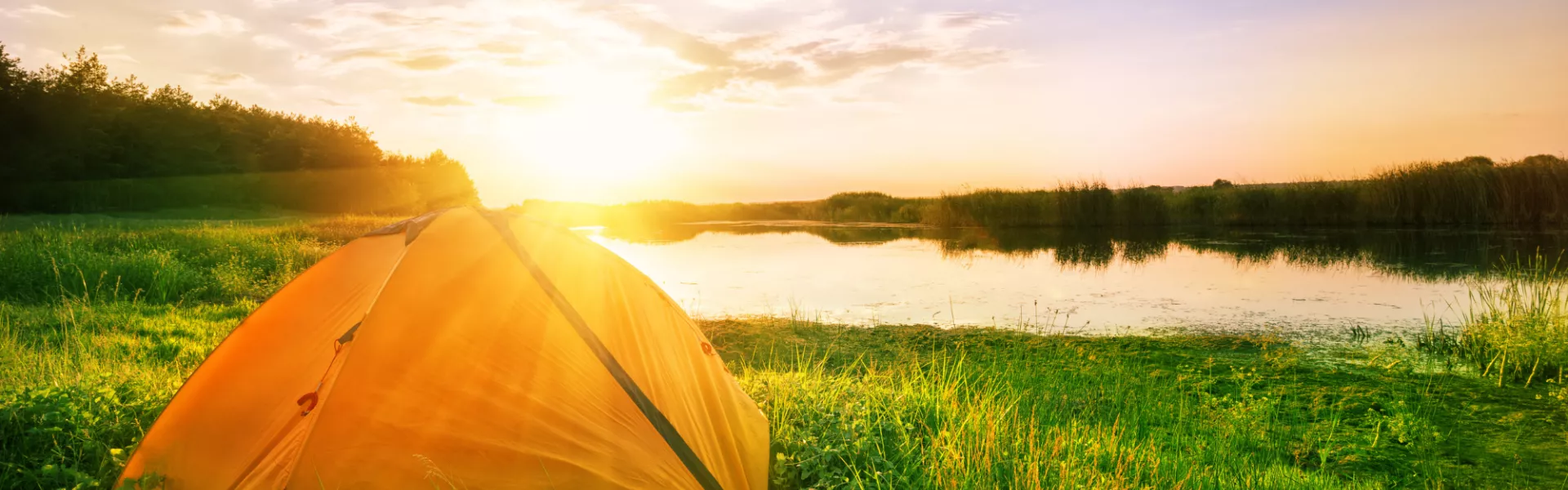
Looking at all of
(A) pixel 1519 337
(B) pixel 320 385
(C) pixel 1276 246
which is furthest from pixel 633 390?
(C) pixel 1276 246

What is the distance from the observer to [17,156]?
26719 mm

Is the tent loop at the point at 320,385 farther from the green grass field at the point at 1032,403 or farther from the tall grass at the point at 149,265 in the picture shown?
the tall grass at the point at 149,265

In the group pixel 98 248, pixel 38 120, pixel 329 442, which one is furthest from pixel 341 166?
pixel 329 442

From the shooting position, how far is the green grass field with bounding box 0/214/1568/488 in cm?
398

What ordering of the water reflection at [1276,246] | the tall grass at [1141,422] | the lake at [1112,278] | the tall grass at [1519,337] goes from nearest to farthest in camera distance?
1. the tall grass at [1141,422]
2. the tall grass at [1519,337]
3. the lake at [1112,278]
4. the water reflection at [1276,246]

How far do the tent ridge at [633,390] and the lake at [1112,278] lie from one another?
689cm

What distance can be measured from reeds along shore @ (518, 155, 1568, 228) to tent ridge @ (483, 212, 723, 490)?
767 inches

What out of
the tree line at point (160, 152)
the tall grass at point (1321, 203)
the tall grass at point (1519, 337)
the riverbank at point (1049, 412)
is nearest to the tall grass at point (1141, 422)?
the riverbank at point (1049, 412)

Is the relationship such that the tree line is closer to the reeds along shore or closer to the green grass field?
the reeds along shore

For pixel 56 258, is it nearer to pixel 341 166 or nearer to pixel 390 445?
pixel 390 445

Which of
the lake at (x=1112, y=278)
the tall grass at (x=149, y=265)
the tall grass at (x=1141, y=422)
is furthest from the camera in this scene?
the lake at (x=1112, y=278)

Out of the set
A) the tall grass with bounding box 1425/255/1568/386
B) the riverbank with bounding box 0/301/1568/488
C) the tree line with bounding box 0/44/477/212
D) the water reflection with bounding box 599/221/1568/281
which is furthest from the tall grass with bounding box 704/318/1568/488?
the tree line with bounding box 0/44/477/212

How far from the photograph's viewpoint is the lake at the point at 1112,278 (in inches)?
412

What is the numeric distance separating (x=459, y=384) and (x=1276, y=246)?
2109 cm
